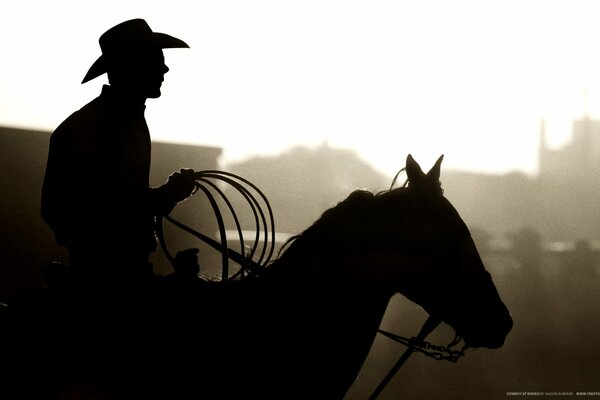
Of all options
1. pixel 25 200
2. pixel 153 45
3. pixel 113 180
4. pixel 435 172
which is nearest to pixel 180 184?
pixel 113 180

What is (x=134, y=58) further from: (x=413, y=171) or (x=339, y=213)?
(x=413, y=171)

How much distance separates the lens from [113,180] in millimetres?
6742

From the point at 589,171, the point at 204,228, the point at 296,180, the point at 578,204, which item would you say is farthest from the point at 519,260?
the point at 589,171

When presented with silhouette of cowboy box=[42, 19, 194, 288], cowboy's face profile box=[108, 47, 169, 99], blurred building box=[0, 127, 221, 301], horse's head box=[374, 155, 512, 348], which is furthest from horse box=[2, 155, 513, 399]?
blurred building box=[0, 127, 221, 301]

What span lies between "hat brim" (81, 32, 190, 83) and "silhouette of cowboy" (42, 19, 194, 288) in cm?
6

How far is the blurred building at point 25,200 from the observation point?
36.1 m

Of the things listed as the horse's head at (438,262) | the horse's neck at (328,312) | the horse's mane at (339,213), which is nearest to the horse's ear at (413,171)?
the horse's head at (438,262)

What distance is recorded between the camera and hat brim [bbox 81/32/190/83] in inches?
280

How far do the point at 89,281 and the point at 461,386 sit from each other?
2386cm

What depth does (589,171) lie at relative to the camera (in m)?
116

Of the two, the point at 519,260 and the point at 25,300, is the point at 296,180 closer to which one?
the point at 519,260

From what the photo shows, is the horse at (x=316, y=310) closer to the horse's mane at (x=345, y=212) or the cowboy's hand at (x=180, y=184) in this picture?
the horse's mane at (x=345, y=212)

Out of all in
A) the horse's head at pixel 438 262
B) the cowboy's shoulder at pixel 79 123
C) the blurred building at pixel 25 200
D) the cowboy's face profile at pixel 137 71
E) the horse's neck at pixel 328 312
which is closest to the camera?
the horse's head at pixel 438 262

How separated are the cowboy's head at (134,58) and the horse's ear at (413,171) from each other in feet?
6.47
